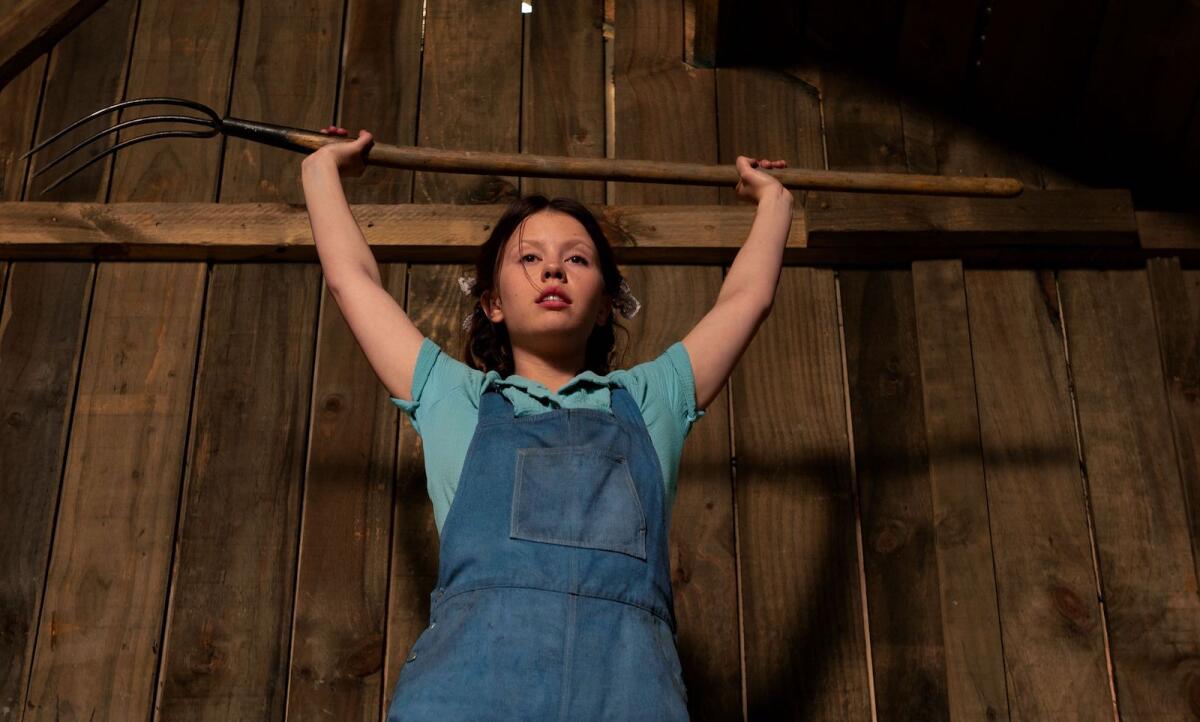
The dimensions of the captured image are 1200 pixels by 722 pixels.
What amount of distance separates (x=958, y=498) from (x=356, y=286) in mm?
1387

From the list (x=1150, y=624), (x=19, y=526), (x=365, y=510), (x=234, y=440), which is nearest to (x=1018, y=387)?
(x=1150, y=624)

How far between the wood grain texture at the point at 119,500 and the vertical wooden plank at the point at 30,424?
0.09 ft

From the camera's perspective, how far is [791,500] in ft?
8.74

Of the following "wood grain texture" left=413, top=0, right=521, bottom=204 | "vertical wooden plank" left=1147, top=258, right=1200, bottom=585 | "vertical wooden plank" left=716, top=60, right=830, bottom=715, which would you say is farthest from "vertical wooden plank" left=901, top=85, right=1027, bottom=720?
"wood grain texture" left=413, top=0, right=521, bottom=204

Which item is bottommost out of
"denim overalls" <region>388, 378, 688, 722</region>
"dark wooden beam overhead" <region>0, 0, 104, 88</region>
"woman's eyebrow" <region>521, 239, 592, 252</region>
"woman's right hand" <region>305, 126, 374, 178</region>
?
"denim overalls" <region>388, 378, 688, 722</region>

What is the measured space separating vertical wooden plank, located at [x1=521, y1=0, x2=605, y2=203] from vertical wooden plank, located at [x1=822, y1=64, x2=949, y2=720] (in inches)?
23.5

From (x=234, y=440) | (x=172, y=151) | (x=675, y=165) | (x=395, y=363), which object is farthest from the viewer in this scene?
(x=172, y=151)

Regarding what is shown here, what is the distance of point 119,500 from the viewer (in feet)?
8.63

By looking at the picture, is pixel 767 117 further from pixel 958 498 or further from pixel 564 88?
pixel 958 498

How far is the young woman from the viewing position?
169cm

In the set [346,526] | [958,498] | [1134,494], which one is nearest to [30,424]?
[346,526]

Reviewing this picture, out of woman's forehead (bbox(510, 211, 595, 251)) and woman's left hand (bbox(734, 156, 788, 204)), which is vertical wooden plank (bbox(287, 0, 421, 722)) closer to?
woman's forehead (bbox(510, 211, 595, 251))

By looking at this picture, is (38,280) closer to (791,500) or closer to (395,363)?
(395,363)

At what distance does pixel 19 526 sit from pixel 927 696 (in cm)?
191
